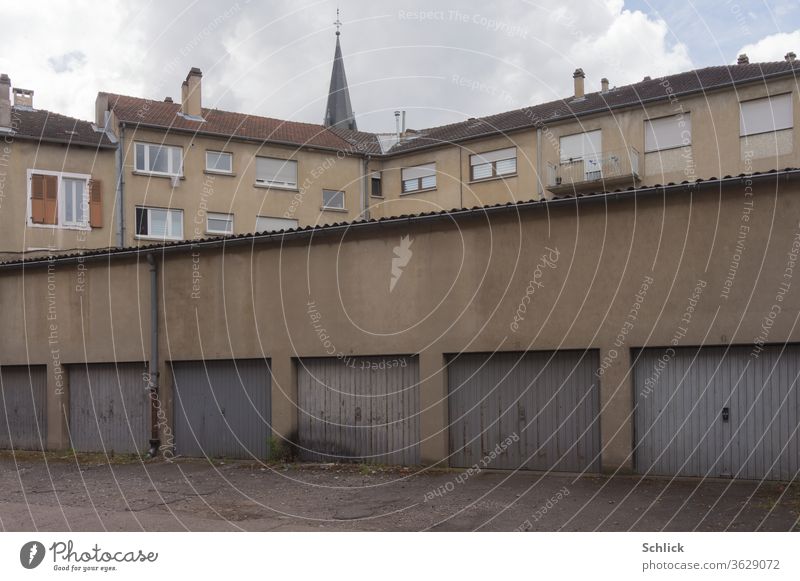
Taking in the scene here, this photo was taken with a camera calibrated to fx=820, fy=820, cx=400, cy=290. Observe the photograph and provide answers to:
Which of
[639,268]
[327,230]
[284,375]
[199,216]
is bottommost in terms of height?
[284,375]

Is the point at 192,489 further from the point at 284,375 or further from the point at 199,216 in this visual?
the point at 199,216

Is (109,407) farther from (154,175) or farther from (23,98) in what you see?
(23,98)

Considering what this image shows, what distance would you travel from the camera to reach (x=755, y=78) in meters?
28.9

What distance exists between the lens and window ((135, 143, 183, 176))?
36.2 m

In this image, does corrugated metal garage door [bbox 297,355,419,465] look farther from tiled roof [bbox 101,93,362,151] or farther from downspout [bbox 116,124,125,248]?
tiled roof [bbox 101,93,362,151]

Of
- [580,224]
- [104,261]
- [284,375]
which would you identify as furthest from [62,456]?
[580,224]

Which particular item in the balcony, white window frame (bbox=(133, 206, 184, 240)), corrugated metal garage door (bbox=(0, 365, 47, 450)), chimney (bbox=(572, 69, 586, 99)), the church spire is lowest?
corrugated metal garage door (bbox=(0, 365, 47, 450))

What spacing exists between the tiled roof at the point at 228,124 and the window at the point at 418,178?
338 cm

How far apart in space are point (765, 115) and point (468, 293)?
62.5 ft

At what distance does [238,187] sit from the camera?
3822 centimetres

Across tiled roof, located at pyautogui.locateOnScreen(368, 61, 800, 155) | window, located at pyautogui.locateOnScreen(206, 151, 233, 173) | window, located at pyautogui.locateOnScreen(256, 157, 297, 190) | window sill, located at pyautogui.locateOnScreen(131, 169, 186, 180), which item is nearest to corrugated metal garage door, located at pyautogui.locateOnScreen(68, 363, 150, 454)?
window sill, located at pyautogui.locateOnScreen(131, 169, 186, 180)

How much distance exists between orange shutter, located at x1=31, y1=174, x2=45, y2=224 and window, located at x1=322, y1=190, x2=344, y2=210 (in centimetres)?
1308

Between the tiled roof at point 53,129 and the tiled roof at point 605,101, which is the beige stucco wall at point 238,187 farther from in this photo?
the tiled roof at point 605,101

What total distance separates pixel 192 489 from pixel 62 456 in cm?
717
